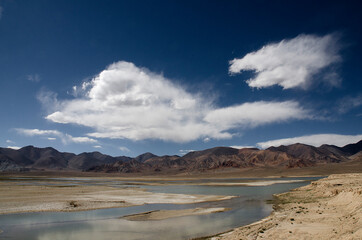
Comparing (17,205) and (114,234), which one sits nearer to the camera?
(114,234)

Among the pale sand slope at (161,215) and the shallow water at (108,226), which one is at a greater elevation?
the shallow water at (108,226)

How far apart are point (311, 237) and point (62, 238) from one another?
16.4 m

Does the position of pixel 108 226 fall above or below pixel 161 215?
above

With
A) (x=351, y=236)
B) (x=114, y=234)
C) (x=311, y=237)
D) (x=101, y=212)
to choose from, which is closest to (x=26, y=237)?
(x=114, y=234)

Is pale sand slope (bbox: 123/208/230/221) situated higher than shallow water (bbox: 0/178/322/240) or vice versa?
shallow water (bbox: 0/178/322/240)

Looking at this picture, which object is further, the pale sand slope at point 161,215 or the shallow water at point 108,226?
the pale sand slope at point 161,215

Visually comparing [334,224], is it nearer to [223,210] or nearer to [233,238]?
[233,238]

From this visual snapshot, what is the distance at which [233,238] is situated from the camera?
619 inches

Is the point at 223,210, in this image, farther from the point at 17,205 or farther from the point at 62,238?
the point at 17,205

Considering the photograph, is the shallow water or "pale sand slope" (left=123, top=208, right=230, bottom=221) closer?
the shallow water

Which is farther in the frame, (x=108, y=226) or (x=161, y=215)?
(x=161, y=215)

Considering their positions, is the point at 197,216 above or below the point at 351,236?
below

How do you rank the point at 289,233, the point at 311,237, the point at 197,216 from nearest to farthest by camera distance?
the point at 311,237 < the point at 289,233 < the point at 197,216

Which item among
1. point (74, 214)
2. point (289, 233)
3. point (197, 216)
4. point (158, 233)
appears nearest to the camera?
point (289, 233)
